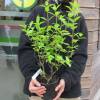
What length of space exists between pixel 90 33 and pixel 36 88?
190cm

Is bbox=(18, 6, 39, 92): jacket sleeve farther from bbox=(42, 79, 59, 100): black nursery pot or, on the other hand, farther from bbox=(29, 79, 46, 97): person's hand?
bbox=(42, 79, 59, 100): black nursery pot

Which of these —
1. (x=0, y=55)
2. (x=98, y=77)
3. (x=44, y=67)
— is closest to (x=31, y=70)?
(x=44, y=67)

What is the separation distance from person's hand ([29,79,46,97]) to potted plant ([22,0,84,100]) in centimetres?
4

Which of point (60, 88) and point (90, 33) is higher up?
point (90, 33)

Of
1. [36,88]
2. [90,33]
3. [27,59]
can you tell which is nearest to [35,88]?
[36,88]

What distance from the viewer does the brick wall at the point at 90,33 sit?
205 inches

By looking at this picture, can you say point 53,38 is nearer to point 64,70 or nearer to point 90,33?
point 64,70

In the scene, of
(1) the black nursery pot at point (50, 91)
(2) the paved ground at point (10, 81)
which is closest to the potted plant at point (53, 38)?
(1) the black nursery pot at point (50, 91)

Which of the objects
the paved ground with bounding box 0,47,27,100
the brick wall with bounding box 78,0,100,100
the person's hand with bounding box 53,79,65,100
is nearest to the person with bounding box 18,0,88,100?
the person's hand with bounding box 53,79,65,100

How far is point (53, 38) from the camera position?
Result: 348 centimetres

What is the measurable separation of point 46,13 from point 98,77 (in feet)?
9.94

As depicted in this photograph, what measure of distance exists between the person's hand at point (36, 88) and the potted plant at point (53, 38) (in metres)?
0.04

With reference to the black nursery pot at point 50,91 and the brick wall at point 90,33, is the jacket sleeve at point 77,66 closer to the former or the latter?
the black nursery pot at point 50,91

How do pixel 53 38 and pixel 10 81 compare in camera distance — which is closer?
pixel 53 38
